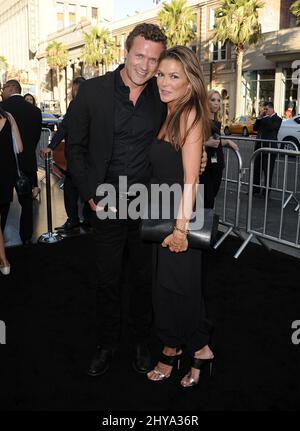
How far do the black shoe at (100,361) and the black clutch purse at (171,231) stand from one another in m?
0.92

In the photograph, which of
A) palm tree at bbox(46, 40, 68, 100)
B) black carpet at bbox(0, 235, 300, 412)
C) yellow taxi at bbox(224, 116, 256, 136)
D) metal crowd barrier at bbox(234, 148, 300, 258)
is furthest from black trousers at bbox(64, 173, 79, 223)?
palm tree at bbox(46, 40, 68, 100)

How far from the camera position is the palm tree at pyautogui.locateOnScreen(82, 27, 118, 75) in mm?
50469

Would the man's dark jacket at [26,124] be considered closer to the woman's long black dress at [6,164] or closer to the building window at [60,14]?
the woman's long black dress at [6,164]

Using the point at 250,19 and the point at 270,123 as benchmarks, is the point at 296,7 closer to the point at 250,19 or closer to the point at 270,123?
the point at 250,19

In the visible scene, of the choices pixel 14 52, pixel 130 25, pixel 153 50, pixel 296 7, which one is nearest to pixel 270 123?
pixel 153 50

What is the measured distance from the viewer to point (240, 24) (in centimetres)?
3066

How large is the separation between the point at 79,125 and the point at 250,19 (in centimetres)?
3130

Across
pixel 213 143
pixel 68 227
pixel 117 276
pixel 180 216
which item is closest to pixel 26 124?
pixel 68 227

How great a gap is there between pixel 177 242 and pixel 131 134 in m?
0.73

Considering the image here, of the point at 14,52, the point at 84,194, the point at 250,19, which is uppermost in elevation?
the point at 14,52

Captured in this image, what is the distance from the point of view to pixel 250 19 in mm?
30312

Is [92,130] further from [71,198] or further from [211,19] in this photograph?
[211,19]

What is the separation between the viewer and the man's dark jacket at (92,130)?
265 centimetres

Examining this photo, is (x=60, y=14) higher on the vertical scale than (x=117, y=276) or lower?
higher
